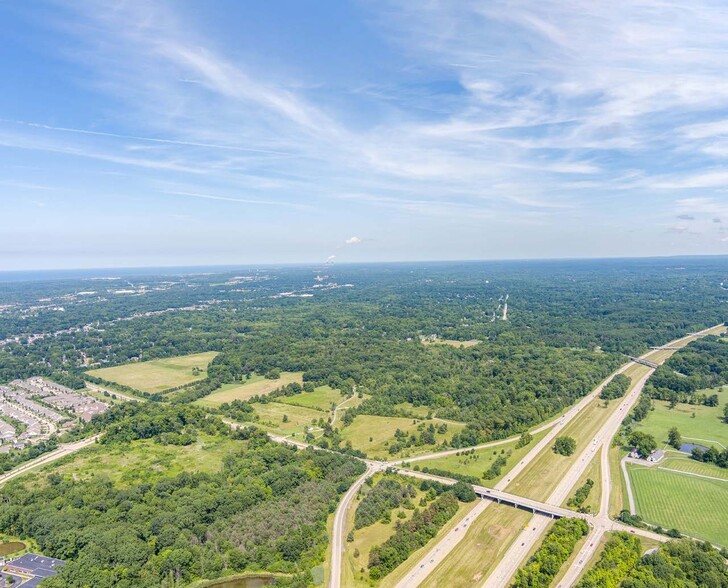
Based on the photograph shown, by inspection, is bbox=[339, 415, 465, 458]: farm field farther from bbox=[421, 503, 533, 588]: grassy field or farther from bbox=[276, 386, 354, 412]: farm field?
bbox=[421, 503, 533, 588]: grassy field

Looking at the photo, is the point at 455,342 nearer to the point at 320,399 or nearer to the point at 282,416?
the point at 320,399

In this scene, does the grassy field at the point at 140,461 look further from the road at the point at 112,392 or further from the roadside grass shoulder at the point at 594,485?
the roadside grass shoulder at the point at 594,485

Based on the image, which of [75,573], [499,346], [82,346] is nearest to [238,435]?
[75,573]

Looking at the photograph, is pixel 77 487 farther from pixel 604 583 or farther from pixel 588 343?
pixel 588 343

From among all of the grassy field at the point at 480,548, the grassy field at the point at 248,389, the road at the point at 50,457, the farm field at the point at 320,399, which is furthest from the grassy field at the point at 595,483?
the road at the point at 50,457

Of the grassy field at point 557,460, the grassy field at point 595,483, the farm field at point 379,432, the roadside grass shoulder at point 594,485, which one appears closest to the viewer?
the roadside grass shoulder at point 594,485

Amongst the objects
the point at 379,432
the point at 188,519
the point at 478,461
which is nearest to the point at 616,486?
the point at 478,461
